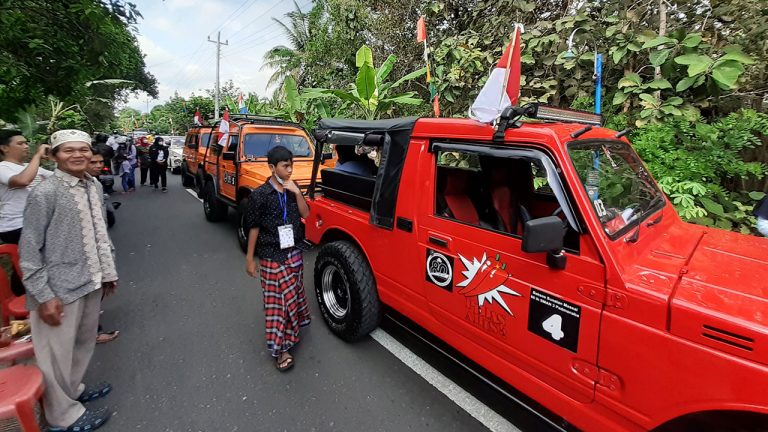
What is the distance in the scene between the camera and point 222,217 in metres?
7.95

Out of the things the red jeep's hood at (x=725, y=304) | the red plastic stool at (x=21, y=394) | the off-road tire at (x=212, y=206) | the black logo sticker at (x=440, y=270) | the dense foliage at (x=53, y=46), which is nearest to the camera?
the red jeep's hood at (x=725, y=304)

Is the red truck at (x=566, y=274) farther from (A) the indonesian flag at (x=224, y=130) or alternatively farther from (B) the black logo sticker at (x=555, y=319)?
(A) the indonesian flag at (x=224, y=130)

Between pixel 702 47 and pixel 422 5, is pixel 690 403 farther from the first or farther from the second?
pixel 422 5

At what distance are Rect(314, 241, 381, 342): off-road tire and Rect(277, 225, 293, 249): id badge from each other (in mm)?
545

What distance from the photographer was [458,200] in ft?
9.40

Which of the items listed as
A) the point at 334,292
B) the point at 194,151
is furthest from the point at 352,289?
the point at 194,151

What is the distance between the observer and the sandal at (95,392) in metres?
2.60

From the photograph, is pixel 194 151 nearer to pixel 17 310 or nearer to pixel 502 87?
pixel 17 310

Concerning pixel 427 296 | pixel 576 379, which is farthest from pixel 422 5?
pixel 576 379

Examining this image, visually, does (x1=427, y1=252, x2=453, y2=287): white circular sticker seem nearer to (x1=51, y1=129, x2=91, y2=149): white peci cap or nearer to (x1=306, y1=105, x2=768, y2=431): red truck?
(x1=306, y1=105, x2=768, y2=431): red truck

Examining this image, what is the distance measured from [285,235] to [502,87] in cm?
190

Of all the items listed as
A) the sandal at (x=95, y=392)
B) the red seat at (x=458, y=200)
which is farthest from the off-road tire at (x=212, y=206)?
the red seat at (x=458, y=200)

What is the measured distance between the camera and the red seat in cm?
274

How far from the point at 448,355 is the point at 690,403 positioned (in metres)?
1.83
